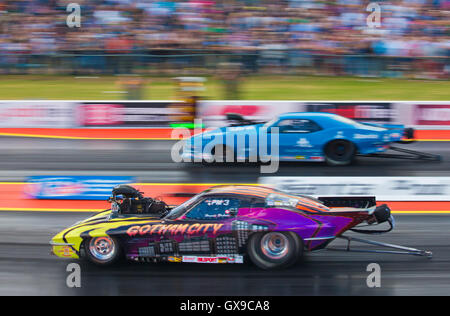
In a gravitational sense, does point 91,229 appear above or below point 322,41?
below

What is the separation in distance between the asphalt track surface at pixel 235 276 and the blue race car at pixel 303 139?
13.9 feet

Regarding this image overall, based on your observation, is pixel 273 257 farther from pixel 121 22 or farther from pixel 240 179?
pixel 121 22

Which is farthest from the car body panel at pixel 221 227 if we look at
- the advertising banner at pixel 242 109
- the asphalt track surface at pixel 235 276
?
the advertising banner at pixel 242 109

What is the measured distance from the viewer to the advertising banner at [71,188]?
10.7m

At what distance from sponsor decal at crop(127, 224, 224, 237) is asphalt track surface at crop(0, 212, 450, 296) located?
1.73 feet

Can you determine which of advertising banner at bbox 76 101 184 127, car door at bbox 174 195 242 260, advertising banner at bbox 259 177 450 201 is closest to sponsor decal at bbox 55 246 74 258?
car door at bbox 174 195 242 260

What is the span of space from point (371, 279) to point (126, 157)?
A: 806 centimetres

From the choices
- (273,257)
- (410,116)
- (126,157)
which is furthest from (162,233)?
(410,116)

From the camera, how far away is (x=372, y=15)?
19.0 metres

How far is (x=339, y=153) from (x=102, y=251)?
260 inches

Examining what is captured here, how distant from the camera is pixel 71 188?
10672 millimetres

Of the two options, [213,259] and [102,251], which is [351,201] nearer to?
[213,259]
